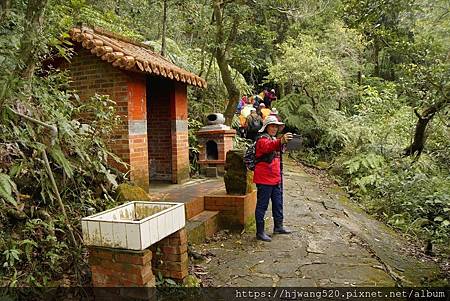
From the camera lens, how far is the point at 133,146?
6195 millimetres

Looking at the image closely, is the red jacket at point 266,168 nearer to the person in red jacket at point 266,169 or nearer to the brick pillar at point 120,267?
the person in red jacket at point 266,169

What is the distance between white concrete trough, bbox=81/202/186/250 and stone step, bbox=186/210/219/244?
1.31m

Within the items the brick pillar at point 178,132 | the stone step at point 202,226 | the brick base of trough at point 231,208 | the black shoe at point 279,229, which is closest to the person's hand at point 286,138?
the brick base of trough at point 231,208

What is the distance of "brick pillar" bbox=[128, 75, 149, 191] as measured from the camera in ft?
20.1

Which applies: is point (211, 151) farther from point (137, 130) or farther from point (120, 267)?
point (120, 267)

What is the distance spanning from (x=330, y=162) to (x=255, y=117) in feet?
13.6

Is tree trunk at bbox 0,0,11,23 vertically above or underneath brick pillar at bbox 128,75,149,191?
above

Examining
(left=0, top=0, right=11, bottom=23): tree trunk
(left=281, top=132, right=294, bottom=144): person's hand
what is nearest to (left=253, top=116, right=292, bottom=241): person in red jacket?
(left=281, top=132, right=294, bottom=144): person's hand

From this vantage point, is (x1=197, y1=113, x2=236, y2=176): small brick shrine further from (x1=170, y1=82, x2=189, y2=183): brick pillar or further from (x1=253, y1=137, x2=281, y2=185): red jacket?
(x1=253, y1=137, x2=281, y2=185): red jacket

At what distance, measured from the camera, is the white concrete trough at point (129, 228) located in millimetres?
3258

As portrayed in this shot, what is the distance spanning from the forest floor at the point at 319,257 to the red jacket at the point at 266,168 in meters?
0.91

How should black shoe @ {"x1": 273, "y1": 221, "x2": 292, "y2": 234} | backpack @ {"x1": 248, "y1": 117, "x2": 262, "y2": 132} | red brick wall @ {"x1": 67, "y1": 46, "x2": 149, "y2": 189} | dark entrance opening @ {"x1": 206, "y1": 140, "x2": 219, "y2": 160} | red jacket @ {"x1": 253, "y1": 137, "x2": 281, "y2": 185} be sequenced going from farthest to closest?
1. backpack @ {"x1": 248, "y1": 117, "x2": 262, "y2": 132}
2. dark entrance opening @ {"x1": 206, "y1": 140, "x2": 219, "y2": 160}
3. red brick wall @ {"x1": 67, "y1": 46, "x2": 149, "y2": 189}
4. black shoe @ {"x1": 273, "y1": 221, "x2": 292, "y2": 234}
5. red jacket @ {"x1": 253, "y1": 137, "x2": 281, "y2": 185}

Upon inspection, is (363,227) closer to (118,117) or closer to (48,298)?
(118,117)

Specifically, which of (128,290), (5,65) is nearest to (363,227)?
(128,290)
